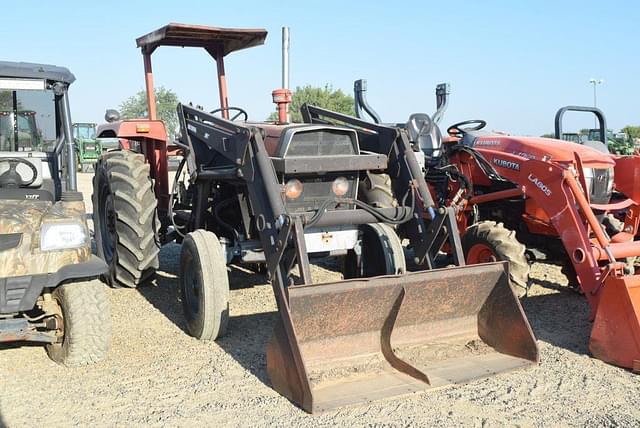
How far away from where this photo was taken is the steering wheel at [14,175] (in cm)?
466

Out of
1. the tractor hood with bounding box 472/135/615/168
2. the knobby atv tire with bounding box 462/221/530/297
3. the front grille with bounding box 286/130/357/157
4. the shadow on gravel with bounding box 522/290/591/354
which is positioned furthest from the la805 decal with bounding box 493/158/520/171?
the front grille with bounding box 286/130/357/157

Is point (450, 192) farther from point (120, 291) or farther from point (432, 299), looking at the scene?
point (120, 291)

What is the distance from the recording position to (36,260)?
13.1ft

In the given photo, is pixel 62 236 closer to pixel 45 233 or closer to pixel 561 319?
pixel 45 233

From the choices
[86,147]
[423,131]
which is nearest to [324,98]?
[86,147]

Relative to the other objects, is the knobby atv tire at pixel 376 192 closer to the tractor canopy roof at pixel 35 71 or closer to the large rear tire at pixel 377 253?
→ the large rear tire at pixel 377 253

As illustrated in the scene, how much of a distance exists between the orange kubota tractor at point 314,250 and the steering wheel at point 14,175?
1.10 meters

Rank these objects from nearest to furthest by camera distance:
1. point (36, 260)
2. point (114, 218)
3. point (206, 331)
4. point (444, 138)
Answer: point (36, 260) < point (206, 331) < point (114, 218) < point (444, 138)

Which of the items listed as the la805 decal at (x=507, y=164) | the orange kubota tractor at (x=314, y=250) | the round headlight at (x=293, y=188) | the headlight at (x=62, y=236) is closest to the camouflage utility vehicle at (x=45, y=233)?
the headlight at (x=62, y=236)

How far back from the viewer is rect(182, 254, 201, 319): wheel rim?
16.5 feet

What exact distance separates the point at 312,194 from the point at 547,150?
2.32 metres

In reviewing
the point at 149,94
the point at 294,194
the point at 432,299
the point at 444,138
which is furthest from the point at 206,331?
the point at 444,138

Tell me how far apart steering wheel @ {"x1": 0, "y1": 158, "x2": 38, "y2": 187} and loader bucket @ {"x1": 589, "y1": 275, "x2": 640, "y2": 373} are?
4.11 meters

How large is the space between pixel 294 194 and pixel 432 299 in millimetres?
1473
